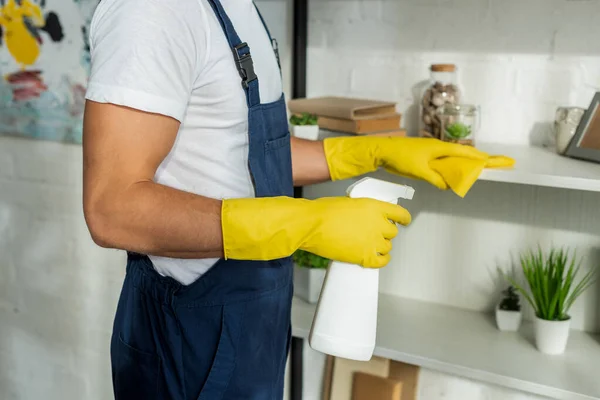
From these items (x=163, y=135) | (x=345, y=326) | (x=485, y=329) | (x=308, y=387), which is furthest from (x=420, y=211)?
(x=163, y=135)

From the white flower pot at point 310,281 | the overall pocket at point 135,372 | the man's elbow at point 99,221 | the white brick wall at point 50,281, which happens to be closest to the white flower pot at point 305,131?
the white flower pot at point 310,281

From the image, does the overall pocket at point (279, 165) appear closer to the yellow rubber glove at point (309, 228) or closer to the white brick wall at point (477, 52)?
the yellow rubber glove at point (309, 228)

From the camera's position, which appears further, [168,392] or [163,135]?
[168,392]

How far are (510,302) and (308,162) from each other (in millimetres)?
577

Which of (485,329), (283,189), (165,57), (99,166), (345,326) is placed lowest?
(485,329)

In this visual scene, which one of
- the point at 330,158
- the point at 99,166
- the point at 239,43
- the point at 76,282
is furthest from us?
the point at 76,282

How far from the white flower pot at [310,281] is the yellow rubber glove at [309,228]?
673mm

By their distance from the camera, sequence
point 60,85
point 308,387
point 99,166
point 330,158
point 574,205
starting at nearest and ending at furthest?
point 99,166 < point 330,158 < point 574,205 < point 308,387 < point 60,85

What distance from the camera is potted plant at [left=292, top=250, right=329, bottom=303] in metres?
1.84

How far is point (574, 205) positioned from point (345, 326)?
75 cm

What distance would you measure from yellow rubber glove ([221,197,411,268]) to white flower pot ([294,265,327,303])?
2.21ft

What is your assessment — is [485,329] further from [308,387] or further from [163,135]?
[163,135]

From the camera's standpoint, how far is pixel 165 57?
107cm

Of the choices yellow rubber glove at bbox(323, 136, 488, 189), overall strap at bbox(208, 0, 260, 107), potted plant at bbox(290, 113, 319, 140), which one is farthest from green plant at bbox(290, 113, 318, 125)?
overall strap at bbox(208, 0, 260, 107)
